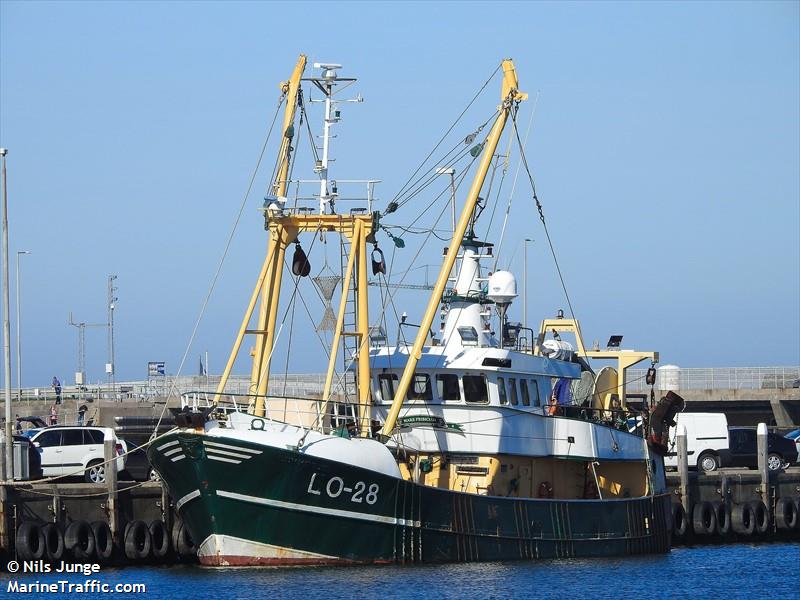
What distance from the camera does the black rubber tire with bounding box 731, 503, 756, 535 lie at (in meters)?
46.2

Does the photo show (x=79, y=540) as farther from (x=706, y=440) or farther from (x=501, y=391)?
(x=706, y=440)

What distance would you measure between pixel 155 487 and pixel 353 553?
6.44 metres

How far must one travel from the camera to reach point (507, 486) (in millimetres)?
36875

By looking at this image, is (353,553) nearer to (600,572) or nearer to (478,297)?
(600,572)

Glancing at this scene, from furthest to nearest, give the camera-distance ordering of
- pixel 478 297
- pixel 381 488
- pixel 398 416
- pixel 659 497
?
pixel 659 497
pixel 478 297
pixel 398 416
pixel 381 488

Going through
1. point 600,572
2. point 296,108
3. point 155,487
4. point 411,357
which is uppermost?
point 296,108

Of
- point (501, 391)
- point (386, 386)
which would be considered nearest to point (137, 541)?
point (386, 386)

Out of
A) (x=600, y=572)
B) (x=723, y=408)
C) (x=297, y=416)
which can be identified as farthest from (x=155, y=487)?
(x=723, y=408)

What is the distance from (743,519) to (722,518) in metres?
0.68

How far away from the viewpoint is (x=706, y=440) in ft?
168

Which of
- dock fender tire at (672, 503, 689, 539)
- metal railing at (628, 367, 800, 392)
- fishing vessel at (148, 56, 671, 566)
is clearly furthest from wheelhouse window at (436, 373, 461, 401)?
metal railing at (628, 367, 800, 392)

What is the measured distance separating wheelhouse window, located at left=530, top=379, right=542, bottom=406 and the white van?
1405cm

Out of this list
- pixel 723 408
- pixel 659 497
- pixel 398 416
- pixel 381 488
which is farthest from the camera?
pixel 723 408

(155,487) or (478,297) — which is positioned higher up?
(478,297)
